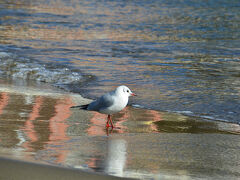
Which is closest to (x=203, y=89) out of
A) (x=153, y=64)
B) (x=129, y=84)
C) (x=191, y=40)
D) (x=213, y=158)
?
(x=129, y=84)

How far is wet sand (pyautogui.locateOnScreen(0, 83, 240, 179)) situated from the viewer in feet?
11.4

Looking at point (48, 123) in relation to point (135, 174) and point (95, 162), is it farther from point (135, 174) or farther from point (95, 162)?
point (135, 174)

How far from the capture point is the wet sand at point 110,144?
3473 mm

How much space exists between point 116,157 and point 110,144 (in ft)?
1.71

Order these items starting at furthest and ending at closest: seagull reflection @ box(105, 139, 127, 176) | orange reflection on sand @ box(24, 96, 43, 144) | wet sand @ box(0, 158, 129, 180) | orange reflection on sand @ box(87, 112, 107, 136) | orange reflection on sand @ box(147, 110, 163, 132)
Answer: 1. orange reflection on sand @ box(147, 110, 163, 132)
2. orange reflection on sand @ box(87, 112, 107, 136)
3. orange reflection on sand @ box(24, 96, 43, 144)
4. seagull reflection @ box(105, 139, 127, 176)
5. wet sand @ box(0, 158, 129, 180)

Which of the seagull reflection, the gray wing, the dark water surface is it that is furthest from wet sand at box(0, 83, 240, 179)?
the dark water surface

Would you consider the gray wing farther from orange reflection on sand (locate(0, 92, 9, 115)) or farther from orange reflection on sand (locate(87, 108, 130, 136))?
orange reflection on sand (locate(0, 92, 9, 115))

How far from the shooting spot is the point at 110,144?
445 cm

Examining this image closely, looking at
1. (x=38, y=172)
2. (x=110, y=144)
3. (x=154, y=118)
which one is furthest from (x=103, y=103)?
(x=38, y=172)

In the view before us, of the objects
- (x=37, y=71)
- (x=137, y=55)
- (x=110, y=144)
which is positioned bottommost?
(x=110, y=144)

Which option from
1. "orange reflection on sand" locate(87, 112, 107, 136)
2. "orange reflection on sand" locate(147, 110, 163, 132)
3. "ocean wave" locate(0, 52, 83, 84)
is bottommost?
"orange reflection on sand" locate(87, 112, 107, 136)

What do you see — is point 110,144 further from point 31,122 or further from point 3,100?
point 3,100

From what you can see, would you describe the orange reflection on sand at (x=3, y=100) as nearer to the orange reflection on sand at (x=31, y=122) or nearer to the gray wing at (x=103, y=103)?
the orange reflection on sand at (x=31, y=122)

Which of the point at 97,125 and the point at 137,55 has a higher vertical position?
the point at 137,55
